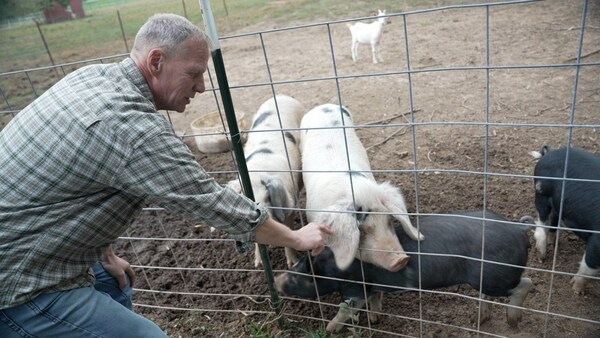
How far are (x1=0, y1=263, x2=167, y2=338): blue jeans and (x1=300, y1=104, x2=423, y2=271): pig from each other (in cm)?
122


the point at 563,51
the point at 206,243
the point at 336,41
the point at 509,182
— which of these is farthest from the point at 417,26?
the point at 206,243

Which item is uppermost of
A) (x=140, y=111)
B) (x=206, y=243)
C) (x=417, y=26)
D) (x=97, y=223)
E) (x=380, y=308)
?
(x=140, y=111)

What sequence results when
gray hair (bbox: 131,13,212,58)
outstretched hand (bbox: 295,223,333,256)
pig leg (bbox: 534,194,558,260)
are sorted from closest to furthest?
gray hair (bbox: 131,13,212,58)
outstretched hand (bbox: 295,223,333,256)
pig leg (bbox: 534,194,558,260)

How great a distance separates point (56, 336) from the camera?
2.02 metres

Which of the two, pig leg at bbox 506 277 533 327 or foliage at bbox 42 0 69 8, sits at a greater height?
foliage at bbox 42 0 69 8

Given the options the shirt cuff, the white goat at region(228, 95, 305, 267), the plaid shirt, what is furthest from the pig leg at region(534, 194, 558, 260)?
the plaid shirt

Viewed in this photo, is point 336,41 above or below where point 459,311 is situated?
above

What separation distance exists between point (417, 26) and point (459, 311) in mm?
9707

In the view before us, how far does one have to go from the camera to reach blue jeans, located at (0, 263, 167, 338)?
77.2 inches

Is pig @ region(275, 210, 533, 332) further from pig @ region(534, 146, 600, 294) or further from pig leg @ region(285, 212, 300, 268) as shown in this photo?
pig leg @ region(285, 212, 300, 268)

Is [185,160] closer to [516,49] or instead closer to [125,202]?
[125,202]

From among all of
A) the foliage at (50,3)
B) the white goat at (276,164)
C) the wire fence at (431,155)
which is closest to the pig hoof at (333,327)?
the wire fence at (431,155)

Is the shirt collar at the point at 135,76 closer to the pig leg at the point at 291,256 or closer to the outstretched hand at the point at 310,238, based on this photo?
the outstretched hand at the point at 310,238

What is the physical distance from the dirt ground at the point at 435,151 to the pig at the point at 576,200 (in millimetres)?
244
